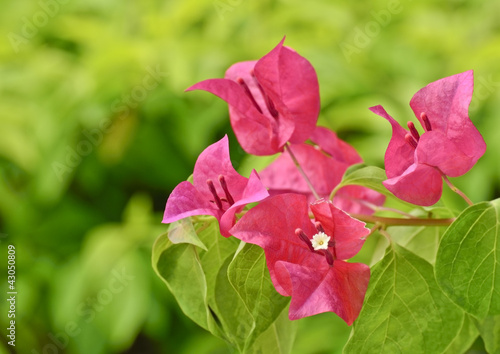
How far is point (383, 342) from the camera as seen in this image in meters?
0.29

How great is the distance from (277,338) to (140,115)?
99 centimetres

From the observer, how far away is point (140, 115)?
1.26 metres

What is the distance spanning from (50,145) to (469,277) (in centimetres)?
98

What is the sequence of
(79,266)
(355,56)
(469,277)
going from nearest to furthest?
(469,277) < (79,266) < (355,56)

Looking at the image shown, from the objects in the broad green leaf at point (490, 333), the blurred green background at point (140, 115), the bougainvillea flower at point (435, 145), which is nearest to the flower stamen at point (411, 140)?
the bougainvillea flower at point (435, 145)

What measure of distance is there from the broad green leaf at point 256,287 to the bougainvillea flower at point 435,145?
7cm

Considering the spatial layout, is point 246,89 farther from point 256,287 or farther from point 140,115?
point 140,115

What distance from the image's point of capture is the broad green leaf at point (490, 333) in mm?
330

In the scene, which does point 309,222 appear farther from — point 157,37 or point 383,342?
point 157,37

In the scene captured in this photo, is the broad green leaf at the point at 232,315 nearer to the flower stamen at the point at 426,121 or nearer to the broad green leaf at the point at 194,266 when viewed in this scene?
the broad green leaf at the point at 194,266

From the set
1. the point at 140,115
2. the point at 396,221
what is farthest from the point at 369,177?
the point at 140,115

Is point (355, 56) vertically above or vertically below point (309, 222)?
below

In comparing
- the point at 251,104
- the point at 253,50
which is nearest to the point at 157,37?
the point at 253,50

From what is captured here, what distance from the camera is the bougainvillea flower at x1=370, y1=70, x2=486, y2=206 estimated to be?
0.30m
